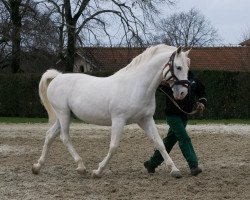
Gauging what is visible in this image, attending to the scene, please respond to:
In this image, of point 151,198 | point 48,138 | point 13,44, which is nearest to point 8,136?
point 48,138

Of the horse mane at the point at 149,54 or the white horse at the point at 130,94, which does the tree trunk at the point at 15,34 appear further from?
the horse mane at the point at 149,54

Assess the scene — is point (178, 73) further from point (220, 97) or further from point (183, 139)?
point (220, 97)

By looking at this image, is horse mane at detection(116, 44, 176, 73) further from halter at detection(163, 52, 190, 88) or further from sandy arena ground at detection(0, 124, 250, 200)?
sandy arena ground at detection(0, 124, 250, 200)

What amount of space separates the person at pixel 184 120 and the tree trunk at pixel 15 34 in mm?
22135

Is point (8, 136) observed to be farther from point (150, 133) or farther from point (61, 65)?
point (61, 65)

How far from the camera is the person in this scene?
26.5ft

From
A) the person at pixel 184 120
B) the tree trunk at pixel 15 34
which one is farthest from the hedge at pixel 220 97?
the person at pixel 184 120

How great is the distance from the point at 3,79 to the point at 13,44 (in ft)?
13.0

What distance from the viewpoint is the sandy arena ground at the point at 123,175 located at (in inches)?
265

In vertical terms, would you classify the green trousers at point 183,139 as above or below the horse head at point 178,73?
below

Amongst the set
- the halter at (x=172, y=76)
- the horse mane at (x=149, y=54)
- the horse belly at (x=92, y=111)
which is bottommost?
the horse belly at (x=92, y=111)

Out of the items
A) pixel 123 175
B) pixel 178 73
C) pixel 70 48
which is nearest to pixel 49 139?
pixel 123 175

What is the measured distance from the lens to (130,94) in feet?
25.7

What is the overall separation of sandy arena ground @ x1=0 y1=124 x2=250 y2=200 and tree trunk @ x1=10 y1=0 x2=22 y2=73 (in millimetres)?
16035
